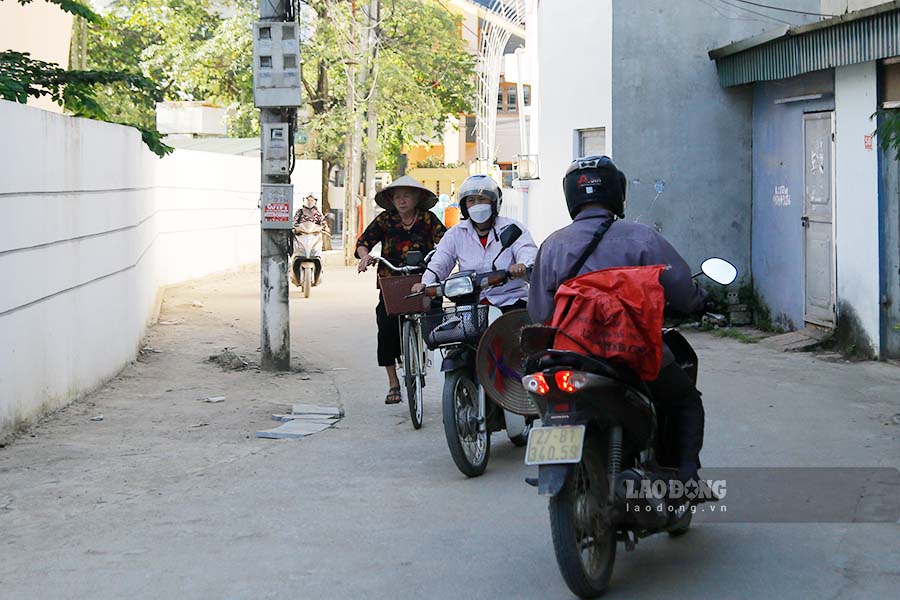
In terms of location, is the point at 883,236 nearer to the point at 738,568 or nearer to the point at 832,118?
the point at 832,118

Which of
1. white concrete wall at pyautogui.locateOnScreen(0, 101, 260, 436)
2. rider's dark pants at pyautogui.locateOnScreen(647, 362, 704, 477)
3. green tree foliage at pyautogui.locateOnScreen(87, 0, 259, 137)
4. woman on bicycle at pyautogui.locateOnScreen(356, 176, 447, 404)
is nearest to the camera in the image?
rider's dark pants at pyautogui.locateOnScreen(647, 362, 704, 477)

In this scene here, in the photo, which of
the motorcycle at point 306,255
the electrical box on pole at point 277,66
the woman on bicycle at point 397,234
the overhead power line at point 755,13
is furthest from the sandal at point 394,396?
the motorcycle at point 306,255

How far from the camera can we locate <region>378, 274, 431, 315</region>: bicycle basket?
8.92 meters

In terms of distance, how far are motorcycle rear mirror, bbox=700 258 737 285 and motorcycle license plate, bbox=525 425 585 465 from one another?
0.91 m

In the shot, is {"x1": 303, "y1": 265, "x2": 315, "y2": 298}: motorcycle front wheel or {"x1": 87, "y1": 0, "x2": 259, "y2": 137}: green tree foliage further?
{"x1": 87, "y1": 0, "x2": 259, "y2": 137}: green tree foliage

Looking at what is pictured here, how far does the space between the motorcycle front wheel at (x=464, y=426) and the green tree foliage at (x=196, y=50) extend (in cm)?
2730

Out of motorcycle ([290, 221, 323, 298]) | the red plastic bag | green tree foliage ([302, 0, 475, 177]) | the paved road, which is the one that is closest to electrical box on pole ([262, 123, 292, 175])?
the paved road

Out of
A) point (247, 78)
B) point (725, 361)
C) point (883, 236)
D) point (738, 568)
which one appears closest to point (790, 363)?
point (725, 361)

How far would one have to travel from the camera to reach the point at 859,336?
12086mm

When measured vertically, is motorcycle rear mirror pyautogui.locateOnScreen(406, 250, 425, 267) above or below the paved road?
above

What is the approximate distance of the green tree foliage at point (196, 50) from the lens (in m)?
34.2

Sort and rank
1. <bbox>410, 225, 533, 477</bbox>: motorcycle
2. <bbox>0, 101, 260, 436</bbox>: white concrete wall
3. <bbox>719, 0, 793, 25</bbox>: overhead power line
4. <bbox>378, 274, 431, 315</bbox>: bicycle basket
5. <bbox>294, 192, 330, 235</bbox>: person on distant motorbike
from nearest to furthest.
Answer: <bbox>410, 225, 533, 477</bbox>: motorcycle
<bbox>0, 101, 260, 436</bbox>: white concrete wall
<bbox>378, 274, 431, 315</bbox>: bicycle basket
<bbox>719, 0, 793, 25</bbox>: overhead power line
<bbox>294, 192, 330, 235</bbox>: person on distant motorbike

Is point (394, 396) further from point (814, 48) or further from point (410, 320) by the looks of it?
point (814, 48)

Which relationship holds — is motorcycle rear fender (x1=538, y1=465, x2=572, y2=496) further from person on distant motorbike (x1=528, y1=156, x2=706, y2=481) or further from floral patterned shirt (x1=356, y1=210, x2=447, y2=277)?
floral patterned shirt (x1=356, y1=210, x2=447, y2=277)
